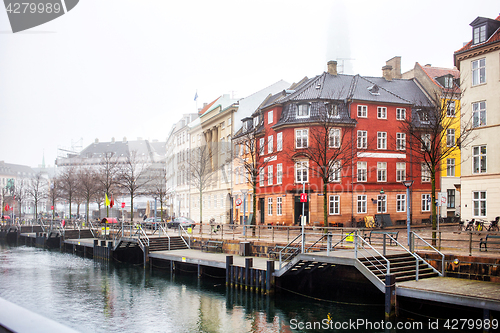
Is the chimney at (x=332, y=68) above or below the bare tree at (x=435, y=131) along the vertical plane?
above

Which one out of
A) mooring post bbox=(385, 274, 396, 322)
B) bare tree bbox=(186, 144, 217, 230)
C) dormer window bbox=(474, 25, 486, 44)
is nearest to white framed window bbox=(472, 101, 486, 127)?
dormer window bbox=(474, 25, 486, 44)

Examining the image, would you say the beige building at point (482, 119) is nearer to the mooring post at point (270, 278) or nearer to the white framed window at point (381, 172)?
the white framed window at point (381, 172)

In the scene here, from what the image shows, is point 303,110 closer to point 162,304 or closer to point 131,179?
point 131,179

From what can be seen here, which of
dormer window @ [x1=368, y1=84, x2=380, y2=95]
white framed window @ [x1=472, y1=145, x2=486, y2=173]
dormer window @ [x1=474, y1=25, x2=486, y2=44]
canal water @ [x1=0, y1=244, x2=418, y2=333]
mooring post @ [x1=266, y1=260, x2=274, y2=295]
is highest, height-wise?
dormer window @ [x1=474, y1=25, x2=486, y2=44]

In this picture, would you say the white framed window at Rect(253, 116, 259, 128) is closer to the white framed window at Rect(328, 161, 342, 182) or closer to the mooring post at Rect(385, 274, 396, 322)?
the white framed window at Rect(328, 161, 342, 182)

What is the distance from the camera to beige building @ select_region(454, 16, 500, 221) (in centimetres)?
3061

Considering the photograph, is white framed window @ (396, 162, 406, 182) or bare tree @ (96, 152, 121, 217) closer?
white framed window @ (396, 162, 406, 182)

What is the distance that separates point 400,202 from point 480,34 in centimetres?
1889

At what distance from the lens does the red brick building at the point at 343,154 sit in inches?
1671

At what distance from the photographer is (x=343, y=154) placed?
42000 millimetres

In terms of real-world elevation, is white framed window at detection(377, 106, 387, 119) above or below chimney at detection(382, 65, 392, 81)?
below

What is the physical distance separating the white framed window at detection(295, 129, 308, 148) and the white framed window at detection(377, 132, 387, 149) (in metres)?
7.84

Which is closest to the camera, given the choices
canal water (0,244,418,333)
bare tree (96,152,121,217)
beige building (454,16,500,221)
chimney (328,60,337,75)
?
canal water (0,244,418,333)

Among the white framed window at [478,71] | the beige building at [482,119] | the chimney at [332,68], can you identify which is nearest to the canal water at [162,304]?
the beige building at [482,119]
